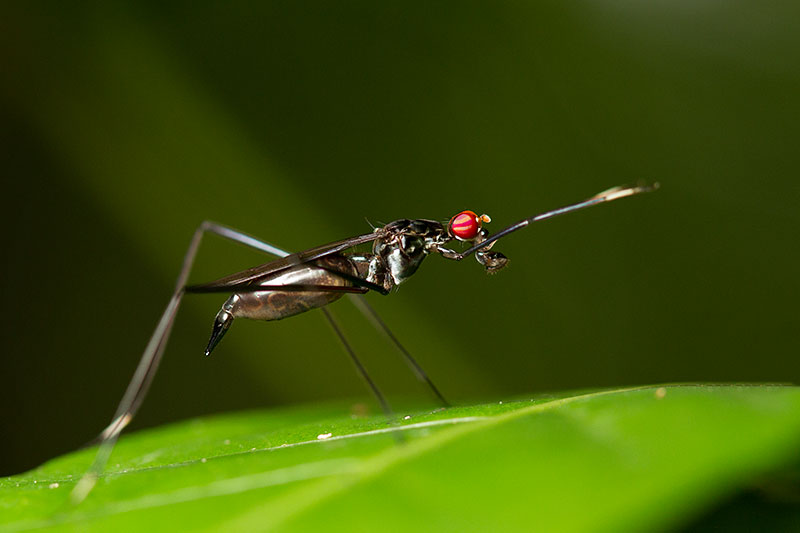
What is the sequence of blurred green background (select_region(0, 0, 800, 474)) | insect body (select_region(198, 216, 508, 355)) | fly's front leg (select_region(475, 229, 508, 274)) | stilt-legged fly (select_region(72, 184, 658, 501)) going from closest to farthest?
stilt-legged fly (select_region(72, 184, 658, 501)), insect body (select_region(198, 216, 508, 355)), fly's front leg (select_region(475, 229, 508, 274)), blurred green background (select_region(0, 0, 800, 474))

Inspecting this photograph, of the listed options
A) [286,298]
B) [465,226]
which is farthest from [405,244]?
[286,298]

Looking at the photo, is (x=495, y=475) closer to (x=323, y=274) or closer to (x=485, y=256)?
(x=323, y=274)

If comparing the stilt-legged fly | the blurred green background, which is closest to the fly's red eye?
the stilt-legged fly

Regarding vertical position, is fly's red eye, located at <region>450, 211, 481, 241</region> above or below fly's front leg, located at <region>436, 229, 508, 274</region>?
above

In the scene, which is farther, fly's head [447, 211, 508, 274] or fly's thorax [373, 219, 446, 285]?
fly's thorax [373, 219, 446, 285]

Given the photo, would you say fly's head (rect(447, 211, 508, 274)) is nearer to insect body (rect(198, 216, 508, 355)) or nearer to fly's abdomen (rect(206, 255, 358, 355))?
insect body (rect(198, 216, 508, 355))

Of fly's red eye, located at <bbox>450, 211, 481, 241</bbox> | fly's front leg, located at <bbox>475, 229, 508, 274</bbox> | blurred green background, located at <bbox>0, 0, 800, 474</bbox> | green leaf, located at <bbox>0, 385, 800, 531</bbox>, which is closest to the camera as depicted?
green leaf, located at <bbox>0, 385, 800, 531</bbox>

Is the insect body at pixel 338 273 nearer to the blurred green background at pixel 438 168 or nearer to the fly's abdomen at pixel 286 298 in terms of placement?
the fly's abdomen at pixel 286 298

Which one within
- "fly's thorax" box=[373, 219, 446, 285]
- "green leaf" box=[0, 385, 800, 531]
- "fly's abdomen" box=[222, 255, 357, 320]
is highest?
"fly's abdomen" box=[222, 255, 357, 320]
